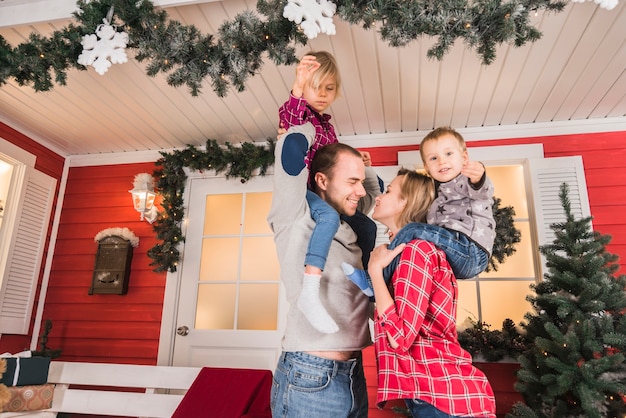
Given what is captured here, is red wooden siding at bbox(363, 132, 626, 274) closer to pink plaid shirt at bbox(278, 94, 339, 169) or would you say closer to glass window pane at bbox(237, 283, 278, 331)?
glass window pane at bbox(237, 283, 278, 331)

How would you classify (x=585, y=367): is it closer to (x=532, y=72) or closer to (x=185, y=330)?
(x=532, y=72)

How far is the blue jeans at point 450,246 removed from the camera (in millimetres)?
1312

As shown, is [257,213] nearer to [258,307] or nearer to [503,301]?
[258,307]

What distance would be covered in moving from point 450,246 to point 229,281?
2.95 metres

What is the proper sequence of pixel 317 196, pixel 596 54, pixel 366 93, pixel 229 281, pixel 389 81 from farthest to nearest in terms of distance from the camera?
1. pixel 229 281
2. pixel 366 93
3. pixel 389 81
4. pixel 596 54
5. pixel 317 196

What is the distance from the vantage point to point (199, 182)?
4.28 m

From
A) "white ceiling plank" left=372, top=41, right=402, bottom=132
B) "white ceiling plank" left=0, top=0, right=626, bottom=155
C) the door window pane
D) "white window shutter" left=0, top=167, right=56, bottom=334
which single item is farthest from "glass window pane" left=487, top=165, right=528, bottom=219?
"white window shutter" left=0, top=167, right=56, bottom=334

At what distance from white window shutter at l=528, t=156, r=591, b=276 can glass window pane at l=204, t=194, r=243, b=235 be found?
97.1 inches

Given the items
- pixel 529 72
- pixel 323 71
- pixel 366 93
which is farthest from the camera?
pixel 366 93

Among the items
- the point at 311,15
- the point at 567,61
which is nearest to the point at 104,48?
the point at 311,15

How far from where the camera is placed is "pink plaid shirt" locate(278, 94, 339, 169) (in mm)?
1546

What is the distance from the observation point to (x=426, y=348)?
3.92 ft

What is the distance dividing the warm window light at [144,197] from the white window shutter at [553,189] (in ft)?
10.5

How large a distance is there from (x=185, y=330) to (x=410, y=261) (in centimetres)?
309
